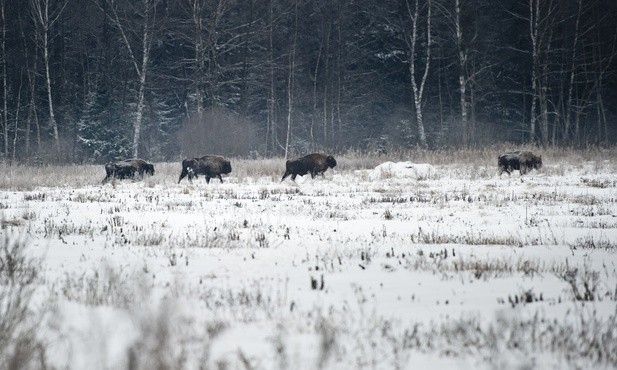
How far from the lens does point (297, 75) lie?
36219mm

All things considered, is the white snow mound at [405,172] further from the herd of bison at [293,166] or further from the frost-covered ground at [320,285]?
the frost-covered ground at [320,285]

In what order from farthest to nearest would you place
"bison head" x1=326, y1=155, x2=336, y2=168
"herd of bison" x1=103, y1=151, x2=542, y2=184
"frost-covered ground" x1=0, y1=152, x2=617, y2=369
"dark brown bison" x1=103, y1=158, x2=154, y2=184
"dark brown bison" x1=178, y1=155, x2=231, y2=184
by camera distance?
"bison head" x1=326, y1=155, x2=336, y2=168
"dark brown bison" x1=103, y1=158, x2=154, y2=184
"dark brown bison" x1=178, y1=155, x2=231, y2=184
"herd of bison" x1=103, y1=151, x2=542, y2=184
"frost-covered ground" x1=0, y1=152, x2=617, y2=369

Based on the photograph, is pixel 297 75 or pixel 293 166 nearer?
pixel 293 166

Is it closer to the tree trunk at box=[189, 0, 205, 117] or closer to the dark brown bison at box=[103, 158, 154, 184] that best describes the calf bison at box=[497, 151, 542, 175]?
the dark brown bison at box=[103, 158, 154, 184]

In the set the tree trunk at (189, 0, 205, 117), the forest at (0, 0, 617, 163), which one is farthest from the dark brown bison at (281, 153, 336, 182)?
the forest at (0, 0, 617, 163)

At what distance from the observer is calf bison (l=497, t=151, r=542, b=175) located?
700 inches

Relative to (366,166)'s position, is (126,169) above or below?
below

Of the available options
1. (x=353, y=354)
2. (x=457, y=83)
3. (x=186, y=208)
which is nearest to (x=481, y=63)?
(x=457, y=83)

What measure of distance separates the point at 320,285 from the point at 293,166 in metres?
14.4

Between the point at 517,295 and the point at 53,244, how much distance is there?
5.65 m

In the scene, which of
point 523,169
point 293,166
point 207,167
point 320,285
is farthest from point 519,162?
point 320,285

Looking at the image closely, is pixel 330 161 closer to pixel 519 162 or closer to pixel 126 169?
pixel 519 162

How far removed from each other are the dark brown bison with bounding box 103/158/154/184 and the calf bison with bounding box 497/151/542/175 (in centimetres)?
1362

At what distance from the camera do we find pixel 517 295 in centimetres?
421
